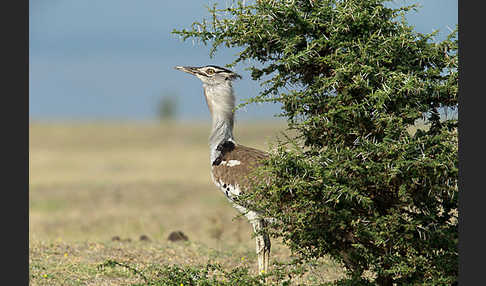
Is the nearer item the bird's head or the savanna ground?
the bird's head

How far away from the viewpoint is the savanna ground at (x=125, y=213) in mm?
8845

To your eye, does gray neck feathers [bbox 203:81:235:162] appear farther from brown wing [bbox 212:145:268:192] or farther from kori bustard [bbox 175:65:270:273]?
brown wing [bbox 212:145:268:192]

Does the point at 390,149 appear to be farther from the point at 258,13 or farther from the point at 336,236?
the point at 258,13

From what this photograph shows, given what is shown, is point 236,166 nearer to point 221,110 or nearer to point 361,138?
point 221,110

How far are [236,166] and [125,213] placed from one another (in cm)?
1010

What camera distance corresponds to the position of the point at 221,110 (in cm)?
815

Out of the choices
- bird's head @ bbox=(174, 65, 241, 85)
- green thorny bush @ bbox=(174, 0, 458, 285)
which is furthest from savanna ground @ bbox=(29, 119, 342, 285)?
bird's head @ bbox=(174, 65, 241, 85)

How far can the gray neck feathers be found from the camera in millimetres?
8141

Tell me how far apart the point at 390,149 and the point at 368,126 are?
49cm

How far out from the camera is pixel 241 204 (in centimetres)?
759

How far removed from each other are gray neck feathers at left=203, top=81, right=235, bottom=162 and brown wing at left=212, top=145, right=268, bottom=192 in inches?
6.0

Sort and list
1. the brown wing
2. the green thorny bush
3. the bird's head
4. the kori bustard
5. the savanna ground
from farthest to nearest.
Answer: the savanna ground
the bird's head
the kori bustard
the brown wing
the green thorny bush

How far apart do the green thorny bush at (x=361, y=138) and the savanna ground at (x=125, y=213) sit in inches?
19.6

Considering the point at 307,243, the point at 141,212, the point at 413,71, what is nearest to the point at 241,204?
the point at 307,243
